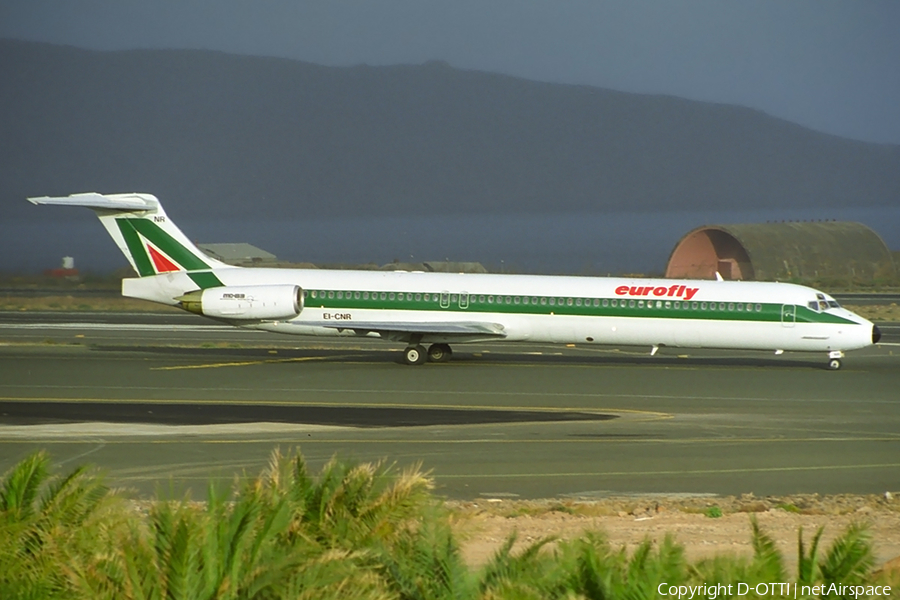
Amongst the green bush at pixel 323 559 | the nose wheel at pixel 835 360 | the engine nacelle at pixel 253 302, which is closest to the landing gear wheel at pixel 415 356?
the engine nacelle at pixel 253 302

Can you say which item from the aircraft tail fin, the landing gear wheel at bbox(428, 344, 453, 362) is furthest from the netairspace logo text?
the aircraft tail fin

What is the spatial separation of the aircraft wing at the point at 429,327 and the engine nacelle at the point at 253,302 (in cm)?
102

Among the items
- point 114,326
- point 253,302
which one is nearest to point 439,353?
point 253,302

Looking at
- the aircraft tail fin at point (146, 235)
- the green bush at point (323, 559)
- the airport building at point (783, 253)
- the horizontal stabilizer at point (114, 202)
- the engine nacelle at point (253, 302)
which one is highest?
the airport building at point (783, 253)

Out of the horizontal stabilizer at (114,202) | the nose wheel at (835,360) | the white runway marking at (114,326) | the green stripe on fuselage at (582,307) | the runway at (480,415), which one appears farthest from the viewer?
the white runway marking at (114,326)

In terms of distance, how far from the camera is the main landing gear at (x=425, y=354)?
2972 centimetres

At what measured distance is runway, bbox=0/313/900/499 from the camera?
50.4ft

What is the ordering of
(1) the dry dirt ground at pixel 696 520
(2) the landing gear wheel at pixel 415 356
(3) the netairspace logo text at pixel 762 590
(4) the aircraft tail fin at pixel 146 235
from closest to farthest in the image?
(3) the netairspace logo text at pixel 762 590, (1) the dry dirt ground at pixel 696 520, (2) the landing gear wheel at pixel 415 356, (4) the aircraft tail fin at pixel 146 235

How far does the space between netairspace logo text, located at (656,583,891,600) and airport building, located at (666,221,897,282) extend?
198 feet

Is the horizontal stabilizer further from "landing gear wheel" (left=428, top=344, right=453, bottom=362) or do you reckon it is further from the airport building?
the airport building

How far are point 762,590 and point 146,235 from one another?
26.9 meters

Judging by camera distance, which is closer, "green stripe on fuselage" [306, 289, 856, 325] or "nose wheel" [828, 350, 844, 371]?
"green stripe on fuselage" [306, 289, 856, 325]

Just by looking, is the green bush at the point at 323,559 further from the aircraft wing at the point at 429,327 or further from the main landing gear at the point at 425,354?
the main landing gear at the point at 425,354

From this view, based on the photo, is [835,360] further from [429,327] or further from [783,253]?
[783,253]
